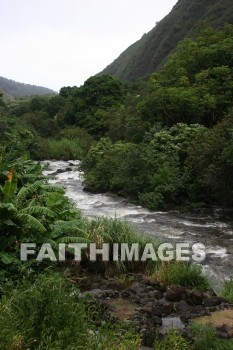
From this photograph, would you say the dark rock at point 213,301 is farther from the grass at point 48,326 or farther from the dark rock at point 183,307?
the grass at point 48,326

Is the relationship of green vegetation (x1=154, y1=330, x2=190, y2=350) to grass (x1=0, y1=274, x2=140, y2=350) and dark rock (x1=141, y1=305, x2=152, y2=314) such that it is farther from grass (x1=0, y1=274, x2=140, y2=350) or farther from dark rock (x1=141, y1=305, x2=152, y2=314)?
dark rock (x1=141, y1=305, x2=152, y2=314)

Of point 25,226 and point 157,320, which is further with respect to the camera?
point 25,226

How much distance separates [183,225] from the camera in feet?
54.3

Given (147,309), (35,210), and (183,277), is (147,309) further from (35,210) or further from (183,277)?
(35,210)

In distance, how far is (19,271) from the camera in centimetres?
798

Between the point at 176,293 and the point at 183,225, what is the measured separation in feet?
29.1

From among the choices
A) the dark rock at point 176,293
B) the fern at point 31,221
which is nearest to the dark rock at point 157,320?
the dark rock at point 176,293

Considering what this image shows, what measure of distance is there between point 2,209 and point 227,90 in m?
21.7

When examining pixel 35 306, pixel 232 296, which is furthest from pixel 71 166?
pixel 35 306

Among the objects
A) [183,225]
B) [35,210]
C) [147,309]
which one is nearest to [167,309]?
[147,309]

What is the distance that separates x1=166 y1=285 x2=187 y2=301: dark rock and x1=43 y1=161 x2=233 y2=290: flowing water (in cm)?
255

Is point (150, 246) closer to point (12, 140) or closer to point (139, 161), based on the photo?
point (139, 161)

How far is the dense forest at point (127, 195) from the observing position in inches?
215

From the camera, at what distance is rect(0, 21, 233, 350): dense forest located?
5.46m
